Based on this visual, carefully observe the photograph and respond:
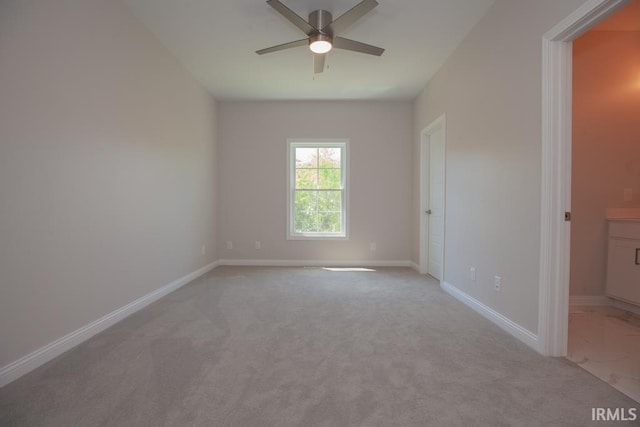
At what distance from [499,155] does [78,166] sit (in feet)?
10.7

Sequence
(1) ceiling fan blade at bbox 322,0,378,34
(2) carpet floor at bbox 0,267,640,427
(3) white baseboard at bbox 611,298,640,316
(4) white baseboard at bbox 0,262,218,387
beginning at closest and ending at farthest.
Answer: (2) carpet floor at bbox 0,267,640,427 < (4) white baseboard at bbox 0,262,218,387 < (1) ceiling fan blade at bbox 322,0,378,34 < (3) white baseboard at bbox 611,298,640,316

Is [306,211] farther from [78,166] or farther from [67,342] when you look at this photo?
[67,342]

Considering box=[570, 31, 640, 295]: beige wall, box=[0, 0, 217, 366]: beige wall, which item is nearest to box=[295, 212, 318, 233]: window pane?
box=[0, 0, 217, 366]: beige wall

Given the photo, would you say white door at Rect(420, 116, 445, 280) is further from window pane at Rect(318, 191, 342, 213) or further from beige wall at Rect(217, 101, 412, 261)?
window pane at Rect(318, 191, 342, 213)

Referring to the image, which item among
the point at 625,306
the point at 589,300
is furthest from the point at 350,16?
the point at 625,306

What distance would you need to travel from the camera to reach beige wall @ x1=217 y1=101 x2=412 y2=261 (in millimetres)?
4875

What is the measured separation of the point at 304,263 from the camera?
16.1 ft

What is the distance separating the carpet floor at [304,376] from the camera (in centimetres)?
131

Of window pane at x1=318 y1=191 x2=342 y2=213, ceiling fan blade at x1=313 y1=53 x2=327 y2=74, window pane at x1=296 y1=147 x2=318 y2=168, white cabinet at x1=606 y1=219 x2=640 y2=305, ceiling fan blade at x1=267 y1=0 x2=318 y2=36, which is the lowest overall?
white cabinet at x1=606 y1=219 x2=640 y2=305

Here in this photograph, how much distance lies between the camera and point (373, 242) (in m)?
4.89

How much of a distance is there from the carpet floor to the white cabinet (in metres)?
1.45

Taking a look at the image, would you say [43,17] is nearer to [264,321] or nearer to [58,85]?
[58,85]

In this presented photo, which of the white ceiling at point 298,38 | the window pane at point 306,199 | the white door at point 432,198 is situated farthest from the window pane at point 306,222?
the white ceiling at point 298,38

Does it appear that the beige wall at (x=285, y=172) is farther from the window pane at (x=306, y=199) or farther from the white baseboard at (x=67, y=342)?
the white baseboard at (x=67, y=342)
